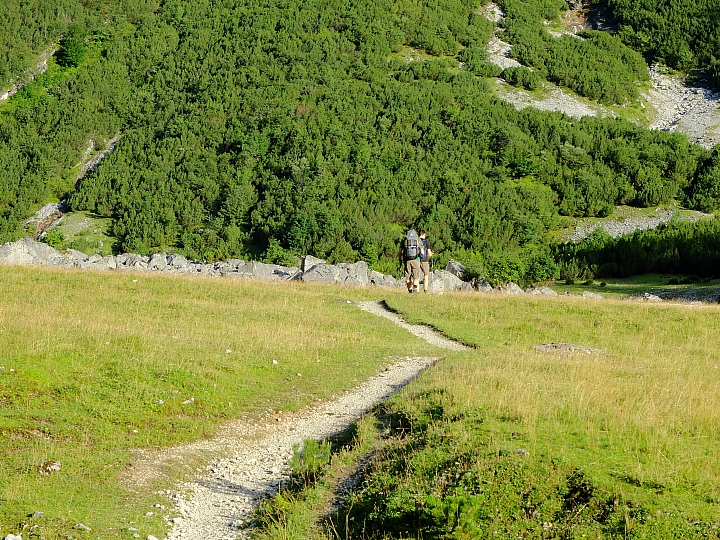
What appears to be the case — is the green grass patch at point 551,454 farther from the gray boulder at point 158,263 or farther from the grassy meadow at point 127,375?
the gray boulder at point 158,263

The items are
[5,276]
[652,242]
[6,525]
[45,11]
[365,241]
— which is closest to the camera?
[6,525]

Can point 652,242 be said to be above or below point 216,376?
above

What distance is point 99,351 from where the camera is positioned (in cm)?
1580

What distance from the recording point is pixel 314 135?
282 ft

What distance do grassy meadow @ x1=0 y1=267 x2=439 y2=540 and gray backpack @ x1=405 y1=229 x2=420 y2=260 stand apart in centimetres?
447

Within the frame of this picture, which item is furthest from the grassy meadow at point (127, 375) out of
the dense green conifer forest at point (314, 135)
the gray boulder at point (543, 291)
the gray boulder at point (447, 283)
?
the dense green conifer forest at point (314, 135)

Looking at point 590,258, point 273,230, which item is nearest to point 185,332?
point 590,258

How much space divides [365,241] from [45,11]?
89438 mm

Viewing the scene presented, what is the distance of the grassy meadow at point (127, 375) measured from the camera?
32.8 feet

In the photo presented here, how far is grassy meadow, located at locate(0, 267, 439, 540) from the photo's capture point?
9984 millimetres

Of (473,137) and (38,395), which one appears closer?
(38,395)

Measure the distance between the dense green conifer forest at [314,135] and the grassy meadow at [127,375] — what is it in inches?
1502

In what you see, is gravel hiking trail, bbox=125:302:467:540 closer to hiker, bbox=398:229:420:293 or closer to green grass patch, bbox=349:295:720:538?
green grass patch, bbox=349:295:720:538

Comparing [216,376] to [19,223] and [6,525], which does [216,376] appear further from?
[19,223]
